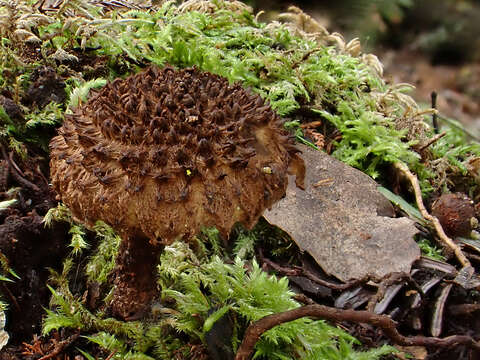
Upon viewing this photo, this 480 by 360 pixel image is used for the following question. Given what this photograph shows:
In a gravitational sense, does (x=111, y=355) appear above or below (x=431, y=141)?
below

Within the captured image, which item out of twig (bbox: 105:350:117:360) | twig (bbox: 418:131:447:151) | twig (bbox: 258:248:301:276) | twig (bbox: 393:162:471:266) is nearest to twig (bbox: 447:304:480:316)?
twig (bbox: 393:162:471:266)

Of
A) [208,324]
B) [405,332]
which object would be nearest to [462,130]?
[405,332]

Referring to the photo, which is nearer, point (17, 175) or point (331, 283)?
point (331, 283)

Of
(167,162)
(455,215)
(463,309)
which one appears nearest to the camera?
(167,162)

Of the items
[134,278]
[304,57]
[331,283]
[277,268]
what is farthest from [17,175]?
[304,57]

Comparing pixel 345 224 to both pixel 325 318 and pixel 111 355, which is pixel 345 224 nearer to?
pixel 325 318

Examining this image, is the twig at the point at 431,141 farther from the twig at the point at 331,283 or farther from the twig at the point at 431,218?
the twig at the point at 331,283

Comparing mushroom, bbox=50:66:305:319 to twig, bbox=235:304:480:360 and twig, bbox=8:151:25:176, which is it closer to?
twig, bbox=235:304:480:360
